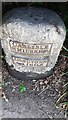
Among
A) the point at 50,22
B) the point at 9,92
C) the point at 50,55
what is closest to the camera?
Result: the point at 50,22

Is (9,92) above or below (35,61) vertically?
below

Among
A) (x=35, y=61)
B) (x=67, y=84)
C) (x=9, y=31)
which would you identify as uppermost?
(x=9, y=31)

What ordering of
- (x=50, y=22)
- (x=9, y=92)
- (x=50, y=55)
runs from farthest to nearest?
(x=9, y=92)
(x=50, y=55)
(x=50, y=22)

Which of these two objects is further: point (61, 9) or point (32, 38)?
point (61, 9)

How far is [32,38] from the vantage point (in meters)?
2.51

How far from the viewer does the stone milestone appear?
2488 millimetres

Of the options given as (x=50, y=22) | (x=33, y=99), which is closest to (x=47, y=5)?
(x=50, y=22)

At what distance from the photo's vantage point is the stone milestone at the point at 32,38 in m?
2.49

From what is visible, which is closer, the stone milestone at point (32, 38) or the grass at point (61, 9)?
the stone milestone at point (32, 38)

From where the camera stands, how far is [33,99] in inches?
114

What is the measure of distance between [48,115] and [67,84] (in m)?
0.41

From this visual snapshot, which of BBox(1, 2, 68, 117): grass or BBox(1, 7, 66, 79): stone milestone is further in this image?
BBox(1, 2, 68, 117): grass

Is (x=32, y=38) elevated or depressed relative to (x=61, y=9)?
depressed

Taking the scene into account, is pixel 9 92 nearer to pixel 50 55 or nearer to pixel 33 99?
pixel 33 99
